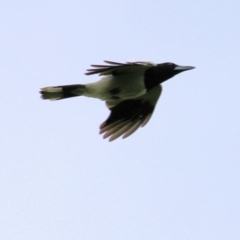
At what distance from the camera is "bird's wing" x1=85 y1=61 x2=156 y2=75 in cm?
873

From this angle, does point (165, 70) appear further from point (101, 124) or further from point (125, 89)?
point (101, 124)

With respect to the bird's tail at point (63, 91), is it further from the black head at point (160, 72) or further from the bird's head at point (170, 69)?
the bird's head at point (170, 69)

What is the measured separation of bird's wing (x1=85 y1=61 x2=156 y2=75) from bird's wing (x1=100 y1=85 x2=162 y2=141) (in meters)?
0.89

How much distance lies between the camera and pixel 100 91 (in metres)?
9.20

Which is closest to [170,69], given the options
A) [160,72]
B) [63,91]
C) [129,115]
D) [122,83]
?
[160,72]

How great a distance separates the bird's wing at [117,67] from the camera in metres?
8.73

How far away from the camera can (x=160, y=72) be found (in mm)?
9242

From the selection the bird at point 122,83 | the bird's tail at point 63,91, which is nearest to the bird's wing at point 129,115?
the bird at point 122,83

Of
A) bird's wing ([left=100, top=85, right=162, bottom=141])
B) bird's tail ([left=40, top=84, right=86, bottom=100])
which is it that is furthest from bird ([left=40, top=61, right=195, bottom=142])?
bird's wing ([left=100, top=85, right=162, bottom=141])

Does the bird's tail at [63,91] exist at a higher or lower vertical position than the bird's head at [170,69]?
lower

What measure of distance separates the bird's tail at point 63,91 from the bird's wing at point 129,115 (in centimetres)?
73

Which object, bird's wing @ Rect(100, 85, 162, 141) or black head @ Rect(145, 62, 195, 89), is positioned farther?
bird's wing @ Rect(100, 85, 162, 141)

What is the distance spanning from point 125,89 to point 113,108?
795mm

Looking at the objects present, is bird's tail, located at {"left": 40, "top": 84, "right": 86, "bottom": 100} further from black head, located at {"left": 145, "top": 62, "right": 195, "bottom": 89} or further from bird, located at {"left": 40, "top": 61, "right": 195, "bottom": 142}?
black head, located at {"left": 145, "top": 62, "right": 195, "bottom": 89}
